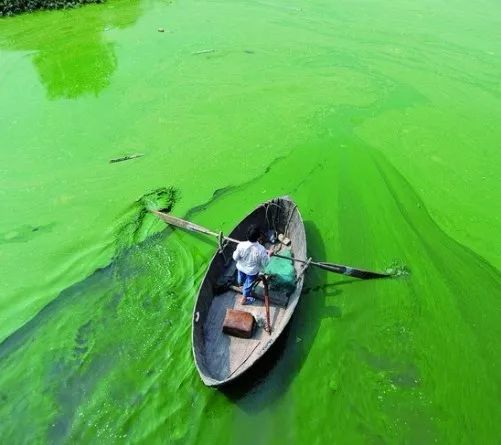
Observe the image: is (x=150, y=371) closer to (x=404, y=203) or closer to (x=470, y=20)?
(x=404, y=203)

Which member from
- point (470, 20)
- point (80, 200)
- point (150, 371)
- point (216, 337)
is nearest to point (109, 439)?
point (150, 371)

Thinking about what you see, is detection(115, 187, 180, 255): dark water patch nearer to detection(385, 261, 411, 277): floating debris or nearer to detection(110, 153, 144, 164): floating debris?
detection(110, 153, 144, 164): floating debris

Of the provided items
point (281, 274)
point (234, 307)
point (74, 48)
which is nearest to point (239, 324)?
point (234, 307)

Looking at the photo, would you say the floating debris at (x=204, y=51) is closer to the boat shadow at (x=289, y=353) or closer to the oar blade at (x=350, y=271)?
the boat shadow at (x=289, y=353)

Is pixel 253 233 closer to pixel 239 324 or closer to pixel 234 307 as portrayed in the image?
pixel 234 307

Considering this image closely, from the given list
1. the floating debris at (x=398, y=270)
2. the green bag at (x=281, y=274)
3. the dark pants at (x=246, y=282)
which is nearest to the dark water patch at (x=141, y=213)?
the dark pants at (x=246, y=282)

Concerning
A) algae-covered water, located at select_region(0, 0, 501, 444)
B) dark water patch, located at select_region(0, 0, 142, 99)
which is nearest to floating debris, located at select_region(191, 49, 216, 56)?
algae-covered water, located at select_region(0, 0, 501, 444)

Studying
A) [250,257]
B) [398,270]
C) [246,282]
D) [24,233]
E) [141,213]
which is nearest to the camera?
[250,257]
